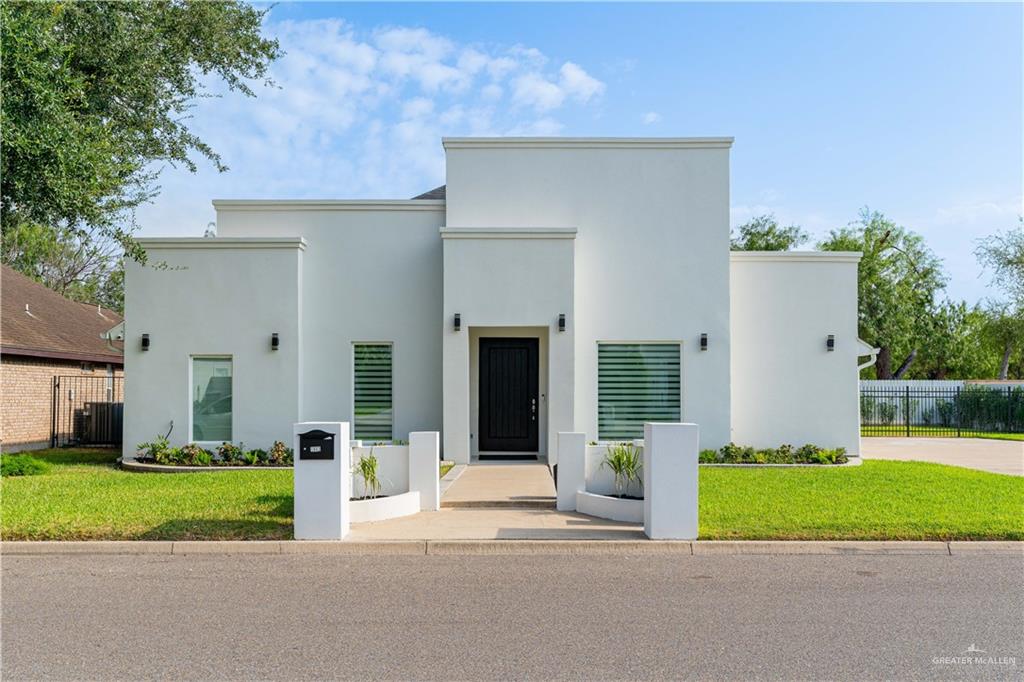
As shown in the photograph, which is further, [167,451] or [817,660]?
[167,451]

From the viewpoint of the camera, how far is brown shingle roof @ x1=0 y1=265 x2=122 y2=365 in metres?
19.9

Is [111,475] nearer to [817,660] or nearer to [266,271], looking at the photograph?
[266,271]

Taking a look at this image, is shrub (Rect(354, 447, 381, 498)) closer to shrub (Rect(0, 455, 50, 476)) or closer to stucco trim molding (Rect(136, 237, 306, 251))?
stucco trim molding (Rect(136, 237, 306, 251))

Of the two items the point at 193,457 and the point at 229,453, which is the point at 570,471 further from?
the point at 193,457

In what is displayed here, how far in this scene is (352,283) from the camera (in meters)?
16.6

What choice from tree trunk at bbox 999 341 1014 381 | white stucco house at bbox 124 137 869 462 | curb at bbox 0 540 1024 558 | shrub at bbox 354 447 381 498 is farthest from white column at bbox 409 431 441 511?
tree trunk at bbox 999 341 1014 381

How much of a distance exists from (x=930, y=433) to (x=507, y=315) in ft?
62.3

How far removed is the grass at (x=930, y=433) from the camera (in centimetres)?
2625

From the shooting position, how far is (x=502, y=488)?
1228 centimetres

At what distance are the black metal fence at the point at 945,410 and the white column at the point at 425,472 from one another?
21.6m

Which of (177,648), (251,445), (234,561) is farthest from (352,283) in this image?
(177,648)

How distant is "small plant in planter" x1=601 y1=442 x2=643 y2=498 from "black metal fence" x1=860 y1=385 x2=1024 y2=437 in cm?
2024

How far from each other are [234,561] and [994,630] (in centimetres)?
689

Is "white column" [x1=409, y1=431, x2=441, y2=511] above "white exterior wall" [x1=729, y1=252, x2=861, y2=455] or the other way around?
the other way around
